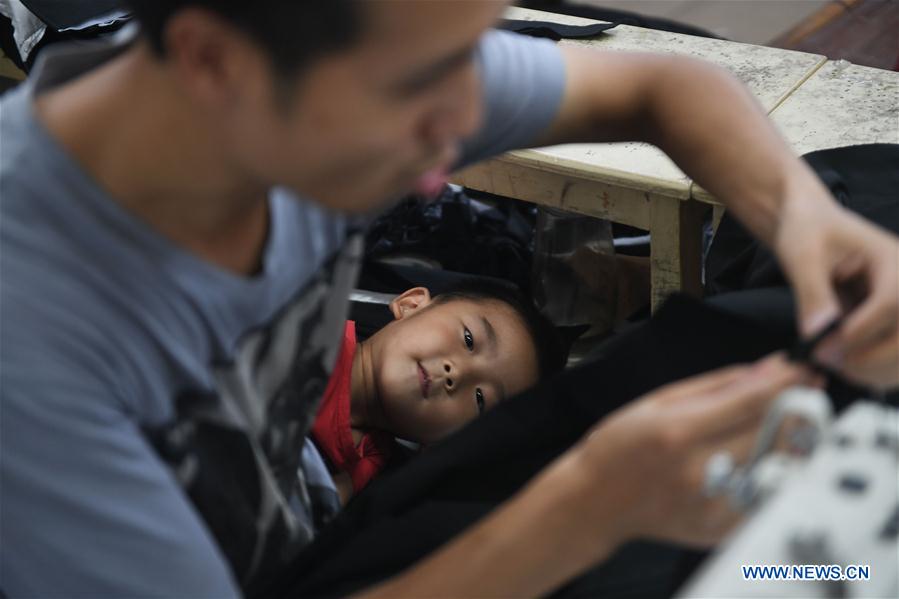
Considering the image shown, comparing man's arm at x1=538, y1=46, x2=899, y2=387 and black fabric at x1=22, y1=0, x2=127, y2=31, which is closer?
man's arm at x1=538, y1=46, x2=899, y2=387

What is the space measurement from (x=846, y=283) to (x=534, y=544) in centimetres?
33

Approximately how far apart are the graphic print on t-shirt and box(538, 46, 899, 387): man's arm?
296 mm

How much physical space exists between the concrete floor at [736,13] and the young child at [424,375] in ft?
5.62

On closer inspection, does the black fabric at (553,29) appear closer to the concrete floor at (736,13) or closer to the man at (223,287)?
the man at (223,287)

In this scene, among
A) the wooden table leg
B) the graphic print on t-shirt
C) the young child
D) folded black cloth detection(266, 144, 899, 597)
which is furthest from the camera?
the young child

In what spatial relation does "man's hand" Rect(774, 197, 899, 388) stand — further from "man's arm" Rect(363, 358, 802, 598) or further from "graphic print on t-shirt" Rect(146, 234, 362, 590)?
"graphic print on t-shirt" Rect(146, 234, 362, 590)

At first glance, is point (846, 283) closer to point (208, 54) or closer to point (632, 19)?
point (208, 54)

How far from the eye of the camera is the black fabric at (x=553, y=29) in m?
1.87

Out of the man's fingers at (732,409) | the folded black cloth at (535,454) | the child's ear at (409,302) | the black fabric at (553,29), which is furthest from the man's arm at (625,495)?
the black fabric at (553,29)

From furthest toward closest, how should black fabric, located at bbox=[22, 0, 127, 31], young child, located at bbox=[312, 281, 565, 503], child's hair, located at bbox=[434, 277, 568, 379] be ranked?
black fabric, located at bbox=[22, 0, 127, 31], child's hair, located at bbox=[434, 277, 568, 379], young child, located at bbox=[312, 281, 565, 503]

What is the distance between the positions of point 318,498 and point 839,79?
1086mm

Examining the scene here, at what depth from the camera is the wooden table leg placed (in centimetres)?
155

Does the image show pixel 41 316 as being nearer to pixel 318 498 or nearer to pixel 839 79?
pixel 318 498

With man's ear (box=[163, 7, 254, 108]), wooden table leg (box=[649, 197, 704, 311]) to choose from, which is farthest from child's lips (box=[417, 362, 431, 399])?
man's ear (box=[163, 7, 254, 108])
